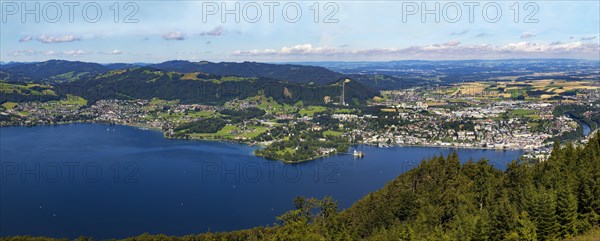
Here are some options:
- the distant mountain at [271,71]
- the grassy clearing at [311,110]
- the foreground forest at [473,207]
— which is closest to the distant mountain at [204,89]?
the grassy clearing at [311,110]

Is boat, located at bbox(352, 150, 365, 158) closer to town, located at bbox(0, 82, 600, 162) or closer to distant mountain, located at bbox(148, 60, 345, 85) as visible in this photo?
town, located at bbox(0, 82, 600, 162)

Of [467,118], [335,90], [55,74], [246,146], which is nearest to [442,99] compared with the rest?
[335,90]

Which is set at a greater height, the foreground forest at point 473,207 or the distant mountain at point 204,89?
the distant mountain at point 204,89

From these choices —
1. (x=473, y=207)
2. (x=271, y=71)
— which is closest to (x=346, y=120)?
(x=473, y=207)

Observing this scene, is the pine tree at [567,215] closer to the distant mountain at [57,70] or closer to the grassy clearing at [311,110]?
the grassy clearing at [311,110]

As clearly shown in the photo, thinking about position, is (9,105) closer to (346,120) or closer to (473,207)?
(346,120)

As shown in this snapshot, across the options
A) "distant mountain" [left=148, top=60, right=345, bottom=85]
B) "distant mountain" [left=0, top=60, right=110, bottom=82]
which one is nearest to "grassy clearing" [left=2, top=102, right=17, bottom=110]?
"distant mountain" [left=0, top=60, right=110, bottom=82]
